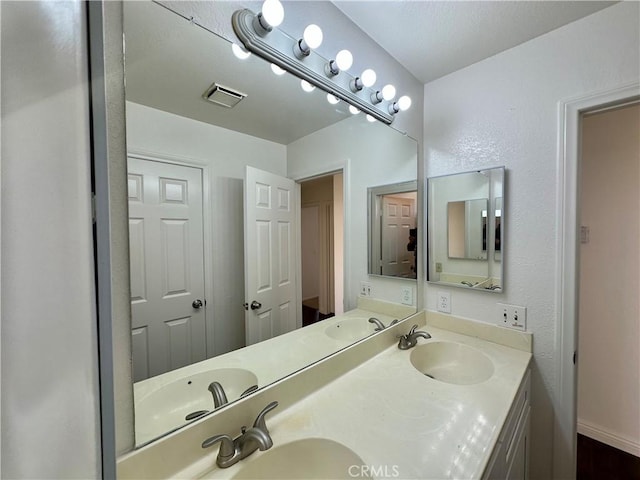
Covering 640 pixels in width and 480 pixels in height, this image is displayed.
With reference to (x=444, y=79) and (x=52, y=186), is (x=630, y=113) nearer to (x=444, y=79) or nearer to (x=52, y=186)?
(x=444, y=79)

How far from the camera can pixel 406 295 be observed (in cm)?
153

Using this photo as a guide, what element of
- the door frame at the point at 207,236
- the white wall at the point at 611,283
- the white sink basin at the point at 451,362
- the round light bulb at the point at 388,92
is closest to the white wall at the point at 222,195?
the door frame at the point at 207,236

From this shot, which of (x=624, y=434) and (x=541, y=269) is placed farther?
(x=624, y=434)

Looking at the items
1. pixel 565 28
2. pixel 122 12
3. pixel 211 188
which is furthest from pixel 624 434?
pixel 122 12

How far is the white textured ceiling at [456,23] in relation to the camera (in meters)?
1.04

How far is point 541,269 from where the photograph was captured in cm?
123

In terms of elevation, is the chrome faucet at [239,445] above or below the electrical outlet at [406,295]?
below

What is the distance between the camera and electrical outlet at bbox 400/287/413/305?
1512 mm

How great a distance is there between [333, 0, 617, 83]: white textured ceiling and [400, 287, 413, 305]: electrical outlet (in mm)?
1256

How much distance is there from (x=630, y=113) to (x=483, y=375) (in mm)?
1943

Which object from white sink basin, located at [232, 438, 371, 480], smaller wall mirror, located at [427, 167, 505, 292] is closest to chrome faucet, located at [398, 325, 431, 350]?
smaller wall mirror, located at [427, 167, 505, 292]

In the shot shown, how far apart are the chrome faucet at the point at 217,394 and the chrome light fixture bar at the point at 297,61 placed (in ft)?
3.36

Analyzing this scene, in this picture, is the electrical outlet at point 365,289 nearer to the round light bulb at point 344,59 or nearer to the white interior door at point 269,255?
the white interior door at point 269,255

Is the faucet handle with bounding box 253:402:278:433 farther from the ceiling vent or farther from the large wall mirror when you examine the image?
the ceiling vent
